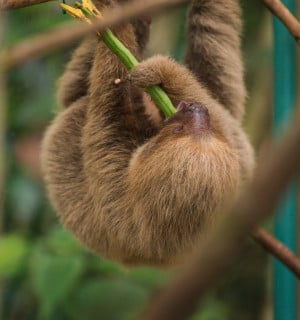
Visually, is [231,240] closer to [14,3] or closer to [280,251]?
[14,3]

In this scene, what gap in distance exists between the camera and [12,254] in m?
2.57

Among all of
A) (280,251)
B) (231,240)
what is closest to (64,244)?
(280,251)

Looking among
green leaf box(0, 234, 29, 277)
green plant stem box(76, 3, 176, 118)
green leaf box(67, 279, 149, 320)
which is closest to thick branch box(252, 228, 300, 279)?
green plant stem box(76, 3, 176, 118)

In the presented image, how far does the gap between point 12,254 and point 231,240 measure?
6.99ft

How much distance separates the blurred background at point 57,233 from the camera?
2.48 meters

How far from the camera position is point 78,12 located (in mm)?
1610

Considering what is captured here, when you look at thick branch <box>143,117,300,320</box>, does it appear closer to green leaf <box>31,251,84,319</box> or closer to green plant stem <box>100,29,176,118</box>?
green plant stem <box>100,29,176,118</box>

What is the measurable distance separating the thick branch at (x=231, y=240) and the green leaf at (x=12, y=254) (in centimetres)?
202

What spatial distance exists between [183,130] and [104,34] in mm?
281

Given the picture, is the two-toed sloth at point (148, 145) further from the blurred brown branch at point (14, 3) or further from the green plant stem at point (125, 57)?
the blurred brown branch at point (14, 3)

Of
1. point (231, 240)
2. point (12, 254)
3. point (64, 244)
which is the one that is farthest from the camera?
point (12, 254)

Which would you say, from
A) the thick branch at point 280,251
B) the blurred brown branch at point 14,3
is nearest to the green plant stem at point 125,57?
the blurred brown branch at point 14,3

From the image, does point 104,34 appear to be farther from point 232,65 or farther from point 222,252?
point 222,252

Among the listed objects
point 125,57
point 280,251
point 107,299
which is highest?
point 125,57
